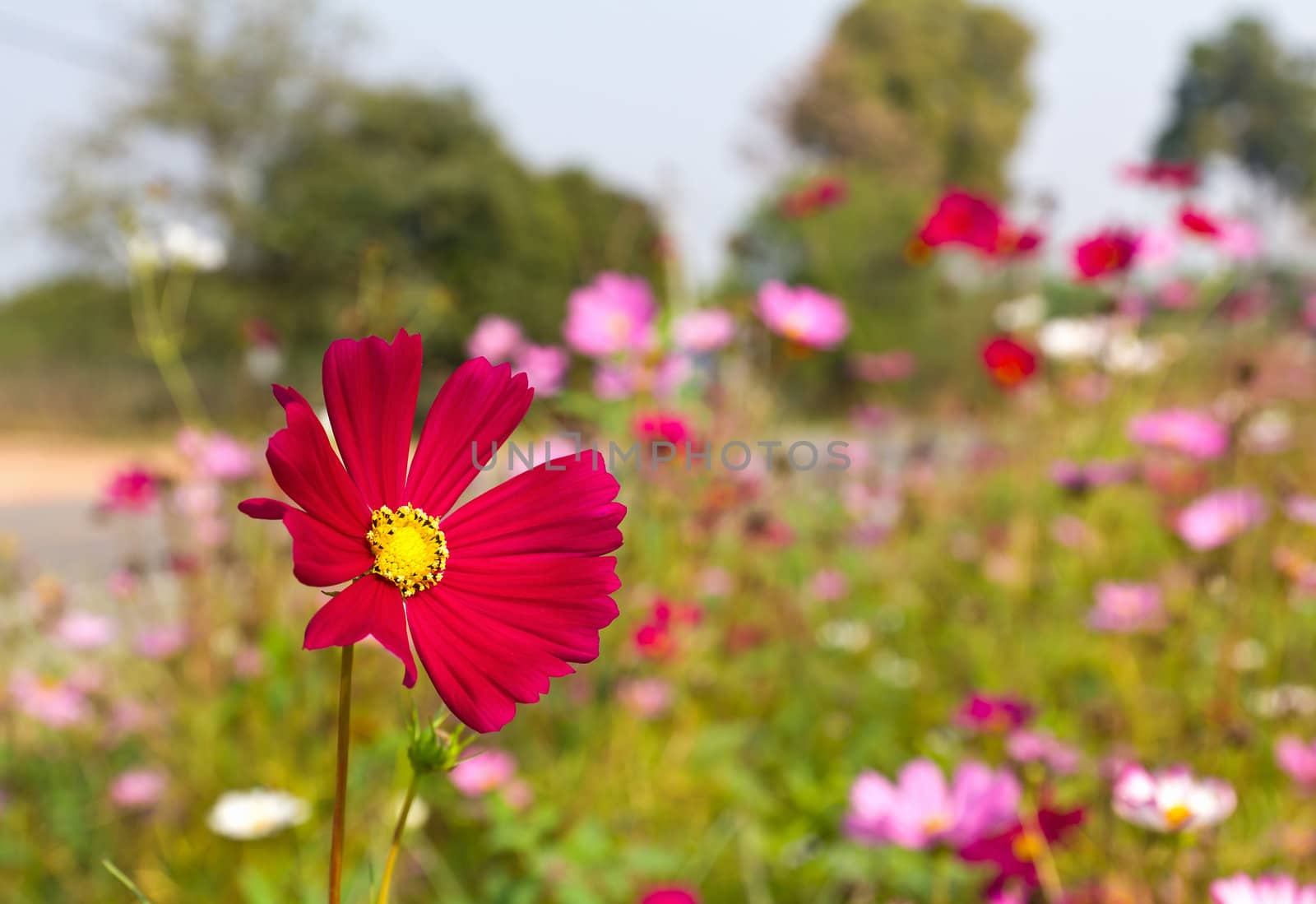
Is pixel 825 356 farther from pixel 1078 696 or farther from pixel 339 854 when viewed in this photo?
pixel 339 854

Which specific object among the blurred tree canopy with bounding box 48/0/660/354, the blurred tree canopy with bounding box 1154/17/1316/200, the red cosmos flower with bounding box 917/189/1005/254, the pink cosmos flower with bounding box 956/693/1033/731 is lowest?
the pink cosmos flower with bounding box 956/693/1033/731

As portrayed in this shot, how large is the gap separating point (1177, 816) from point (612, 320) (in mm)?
1029

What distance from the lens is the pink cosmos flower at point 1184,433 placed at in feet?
6.03

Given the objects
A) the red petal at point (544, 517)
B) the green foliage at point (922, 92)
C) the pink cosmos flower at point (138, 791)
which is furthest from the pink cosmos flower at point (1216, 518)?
the green foliage at point (922, 92)

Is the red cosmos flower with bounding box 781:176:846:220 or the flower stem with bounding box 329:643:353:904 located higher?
the red cosmos flower with bounding box 781:176:846:220

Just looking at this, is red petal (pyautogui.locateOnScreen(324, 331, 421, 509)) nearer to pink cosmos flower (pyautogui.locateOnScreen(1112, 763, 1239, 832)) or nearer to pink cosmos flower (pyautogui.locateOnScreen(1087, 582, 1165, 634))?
pink cosmos flower (pyautogui.locateOnScreen(1112, 763, 1239, 832))

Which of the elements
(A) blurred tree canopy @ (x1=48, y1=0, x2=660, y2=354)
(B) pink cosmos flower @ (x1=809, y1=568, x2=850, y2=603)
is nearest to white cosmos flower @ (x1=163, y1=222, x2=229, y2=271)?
(B) pink cosmos flower @ (x1=809, y1=568, x2=850, y2=603)

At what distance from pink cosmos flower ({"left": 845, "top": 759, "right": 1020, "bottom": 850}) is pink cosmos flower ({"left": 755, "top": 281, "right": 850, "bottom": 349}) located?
0.87 metres

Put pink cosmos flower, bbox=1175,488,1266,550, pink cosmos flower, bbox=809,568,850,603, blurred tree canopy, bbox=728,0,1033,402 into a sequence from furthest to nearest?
blurred tree canopy, bbox=728,0,1033,402, pink cosmos flower, bbox=809,568,850,603, pink cosmos flower, bbox=1175,488,1266,550

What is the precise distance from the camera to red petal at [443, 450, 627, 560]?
0.36m

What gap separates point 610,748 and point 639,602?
0.73 ft

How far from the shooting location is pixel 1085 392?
8.61 ft

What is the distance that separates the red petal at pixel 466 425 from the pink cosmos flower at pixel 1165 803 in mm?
549

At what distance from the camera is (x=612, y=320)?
1572 mm
